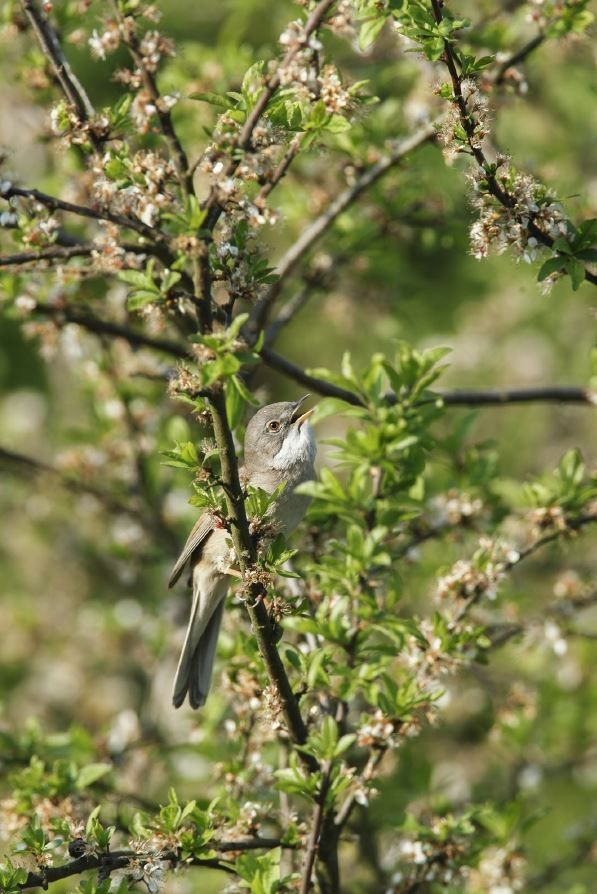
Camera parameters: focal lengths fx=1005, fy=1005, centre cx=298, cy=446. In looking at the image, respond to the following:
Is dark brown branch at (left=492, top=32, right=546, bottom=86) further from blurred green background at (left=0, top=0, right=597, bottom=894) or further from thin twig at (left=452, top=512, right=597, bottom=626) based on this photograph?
→ thin twig at (left=452, top=512, right=597, bottom=626)

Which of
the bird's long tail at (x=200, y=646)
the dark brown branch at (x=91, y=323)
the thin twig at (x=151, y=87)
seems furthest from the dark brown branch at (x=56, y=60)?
the bird's long tail at (x=200, y=646)

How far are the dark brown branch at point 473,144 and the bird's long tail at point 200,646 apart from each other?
2.25 m

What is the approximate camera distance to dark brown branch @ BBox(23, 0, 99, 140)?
3365 mm

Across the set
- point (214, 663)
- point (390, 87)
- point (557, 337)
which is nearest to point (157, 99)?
point (214, 663)

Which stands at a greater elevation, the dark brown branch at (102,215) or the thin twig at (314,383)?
the thin twig at (314,383)

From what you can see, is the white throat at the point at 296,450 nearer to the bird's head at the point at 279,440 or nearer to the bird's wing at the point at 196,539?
the bird's head at the point at 279,440

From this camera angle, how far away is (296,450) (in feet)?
15.3

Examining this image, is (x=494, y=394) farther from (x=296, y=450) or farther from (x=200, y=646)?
(x=200, y=646)

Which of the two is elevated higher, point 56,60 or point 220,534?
point 56,60

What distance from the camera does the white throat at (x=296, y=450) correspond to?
15.3 feet

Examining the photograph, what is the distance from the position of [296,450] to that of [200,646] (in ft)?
3.25

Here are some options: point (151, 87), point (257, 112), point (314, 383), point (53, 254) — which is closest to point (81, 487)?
point (314, 383)

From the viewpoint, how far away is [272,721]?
310 centimetres

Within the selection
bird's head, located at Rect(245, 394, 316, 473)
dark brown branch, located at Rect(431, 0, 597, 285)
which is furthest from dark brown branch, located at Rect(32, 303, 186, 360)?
dark brown branch, located at Rect(431, 0, 597, 285)
